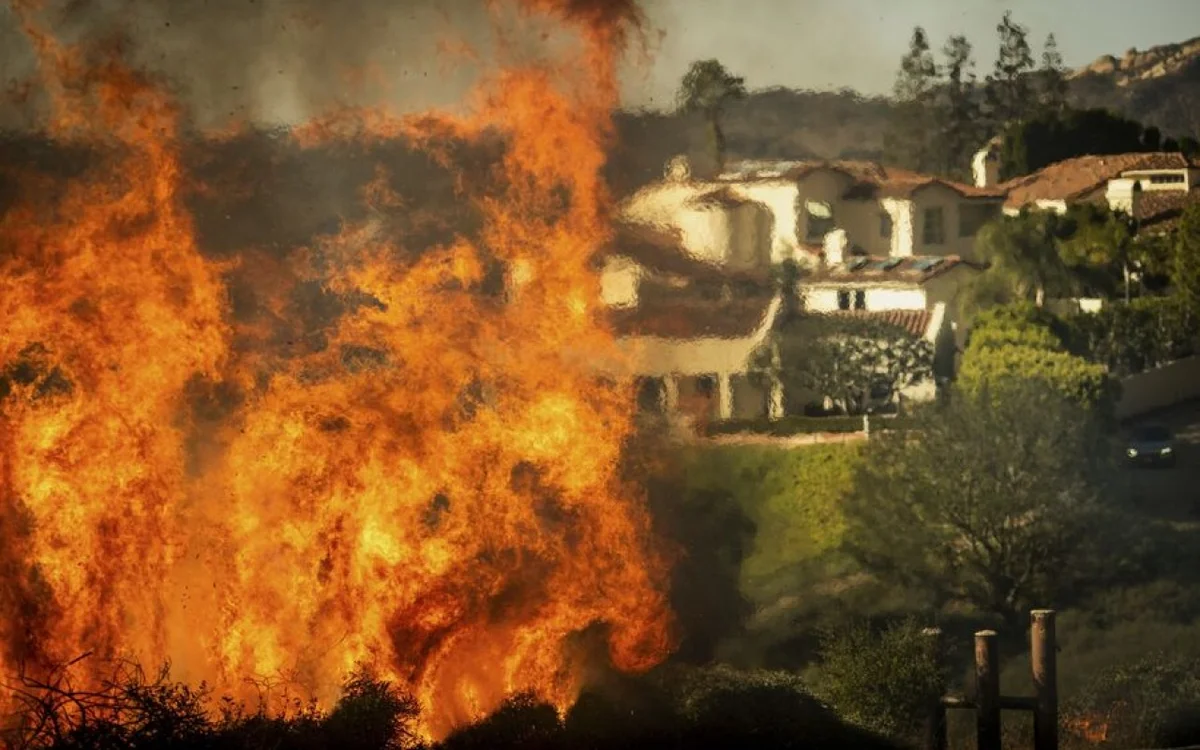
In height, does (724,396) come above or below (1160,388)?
above

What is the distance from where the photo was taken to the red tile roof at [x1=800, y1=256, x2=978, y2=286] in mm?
36219

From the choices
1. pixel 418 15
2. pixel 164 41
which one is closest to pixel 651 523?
pixel 418 15

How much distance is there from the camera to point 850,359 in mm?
38625

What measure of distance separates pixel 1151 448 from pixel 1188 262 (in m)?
9.34

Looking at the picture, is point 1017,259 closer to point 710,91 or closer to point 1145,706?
point 710,91

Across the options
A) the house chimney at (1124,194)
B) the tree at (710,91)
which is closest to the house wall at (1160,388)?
the house chimney at (1124,194)

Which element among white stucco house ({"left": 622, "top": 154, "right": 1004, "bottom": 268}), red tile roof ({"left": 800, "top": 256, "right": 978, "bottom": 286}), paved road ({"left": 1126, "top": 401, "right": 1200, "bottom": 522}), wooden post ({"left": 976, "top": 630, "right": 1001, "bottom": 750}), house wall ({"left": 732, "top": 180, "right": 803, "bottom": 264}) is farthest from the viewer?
paved road ({"left": 1126, "top": 401, "right": 1200, "bottom": 522})

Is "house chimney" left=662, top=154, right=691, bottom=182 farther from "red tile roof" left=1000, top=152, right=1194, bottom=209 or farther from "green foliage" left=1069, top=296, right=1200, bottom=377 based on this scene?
"red tile roof" left=1000, top=152, right=1194, bottom=209

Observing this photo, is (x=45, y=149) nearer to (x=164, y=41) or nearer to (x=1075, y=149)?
(x=164, y=41)

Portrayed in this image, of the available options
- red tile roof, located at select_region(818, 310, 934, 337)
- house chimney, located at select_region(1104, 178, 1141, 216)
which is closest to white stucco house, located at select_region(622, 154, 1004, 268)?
red tile roof, located at select_region(818, 310, 934, 337)

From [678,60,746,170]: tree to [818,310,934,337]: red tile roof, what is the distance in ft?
31.5

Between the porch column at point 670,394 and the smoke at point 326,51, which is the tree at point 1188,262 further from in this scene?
the smoke at point 326,51

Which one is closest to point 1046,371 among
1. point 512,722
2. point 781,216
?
point 781,216

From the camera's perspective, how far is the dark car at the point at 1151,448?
3909 cm
